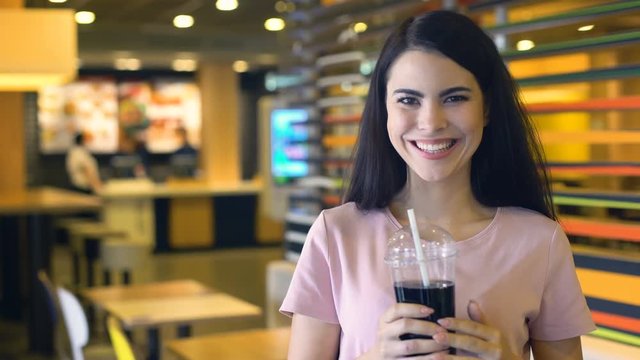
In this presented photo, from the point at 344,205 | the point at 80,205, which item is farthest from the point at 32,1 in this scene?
the point at 344,205

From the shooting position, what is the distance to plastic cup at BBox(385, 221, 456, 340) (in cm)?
145

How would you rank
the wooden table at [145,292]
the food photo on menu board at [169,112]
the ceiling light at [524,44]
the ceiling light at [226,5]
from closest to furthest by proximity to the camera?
the ceiling light at [524,44], the wooden table at [145,292], the ceiling light at [226,5], the food photo on menu board at [169,112]

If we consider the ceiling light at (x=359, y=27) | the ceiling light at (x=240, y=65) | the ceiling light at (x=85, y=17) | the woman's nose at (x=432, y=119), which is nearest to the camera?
the woman's nose at (x=432, y=119)

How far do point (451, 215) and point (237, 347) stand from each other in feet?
7.39

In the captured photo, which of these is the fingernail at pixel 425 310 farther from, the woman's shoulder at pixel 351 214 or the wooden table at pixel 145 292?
the wooden table at pixel 145 292

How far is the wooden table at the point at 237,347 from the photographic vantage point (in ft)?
11.9

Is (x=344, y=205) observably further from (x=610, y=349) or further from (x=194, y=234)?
(x=194, y=234)

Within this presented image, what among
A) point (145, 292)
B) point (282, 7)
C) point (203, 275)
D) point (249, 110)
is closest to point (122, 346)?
point (145, 292)

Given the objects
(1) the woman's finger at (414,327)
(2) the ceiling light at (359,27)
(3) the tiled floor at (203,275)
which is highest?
(2) the ceiling light at (359,27)

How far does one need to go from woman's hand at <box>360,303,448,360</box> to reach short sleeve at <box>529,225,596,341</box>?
10.5 inches

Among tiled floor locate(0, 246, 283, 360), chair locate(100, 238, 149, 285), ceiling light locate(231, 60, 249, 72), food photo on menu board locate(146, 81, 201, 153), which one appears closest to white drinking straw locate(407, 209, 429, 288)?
tiled floor locate(0, 246, 283, 360)

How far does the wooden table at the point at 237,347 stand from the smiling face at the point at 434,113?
2140 millimetres

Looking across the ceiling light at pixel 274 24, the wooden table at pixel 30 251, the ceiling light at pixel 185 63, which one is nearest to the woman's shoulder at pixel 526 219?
the wooden table at pixel 30 251

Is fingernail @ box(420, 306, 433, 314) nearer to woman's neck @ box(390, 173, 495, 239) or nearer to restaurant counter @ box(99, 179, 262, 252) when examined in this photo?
woman's neck @ box(390, 173, 495, 239)
